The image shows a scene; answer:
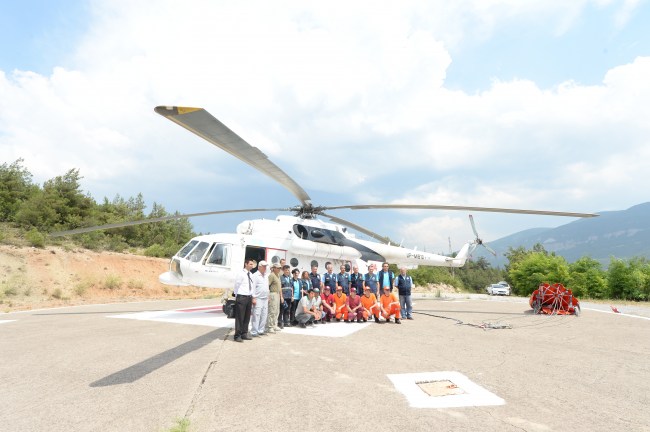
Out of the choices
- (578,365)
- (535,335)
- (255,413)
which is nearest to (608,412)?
(578,365)

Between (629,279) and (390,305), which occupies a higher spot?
A: (629,279)

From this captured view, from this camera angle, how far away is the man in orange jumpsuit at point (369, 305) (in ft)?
32.2

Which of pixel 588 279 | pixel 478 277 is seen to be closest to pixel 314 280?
pixel 588 279

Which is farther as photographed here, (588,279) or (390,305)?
(588,279)

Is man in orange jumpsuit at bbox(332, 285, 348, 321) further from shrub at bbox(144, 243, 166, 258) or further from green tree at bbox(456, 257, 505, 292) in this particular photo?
green tree at bbox(456, 257, 505, 292)

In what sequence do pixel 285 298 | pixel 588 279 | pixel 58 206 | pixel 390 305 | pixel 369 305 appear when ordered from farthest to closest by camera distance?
1. pixel 588 279
2. pixel 58 206
3. pixel 369 305
4. pixel 390 305
5. pixel 285 298

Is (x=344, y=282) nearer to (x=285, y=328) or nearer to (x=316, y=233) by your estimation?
(x=316, y=233)

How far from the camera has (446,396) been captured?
3.89 metres

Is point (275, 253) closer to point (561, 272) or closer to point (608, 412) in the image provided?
point (608, 412)

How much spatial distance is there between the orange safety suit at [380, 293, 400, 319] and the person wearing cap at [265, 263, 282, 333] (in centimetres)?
310

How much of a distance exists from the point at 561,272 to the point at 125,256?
38.8 m

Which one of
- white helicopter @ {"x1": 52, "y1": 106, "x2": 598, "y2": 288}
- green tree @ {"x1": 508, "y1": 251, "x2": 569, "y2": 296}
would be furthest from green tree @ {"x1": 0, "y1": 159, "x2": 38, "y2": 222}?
green tree @ {"x1": 508, "y1": 251, "x2": 569, "y2": 296}

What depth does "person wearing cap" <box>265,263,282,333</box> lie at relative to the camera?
27.0 ft

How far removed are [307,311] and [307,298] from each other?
314 mm
